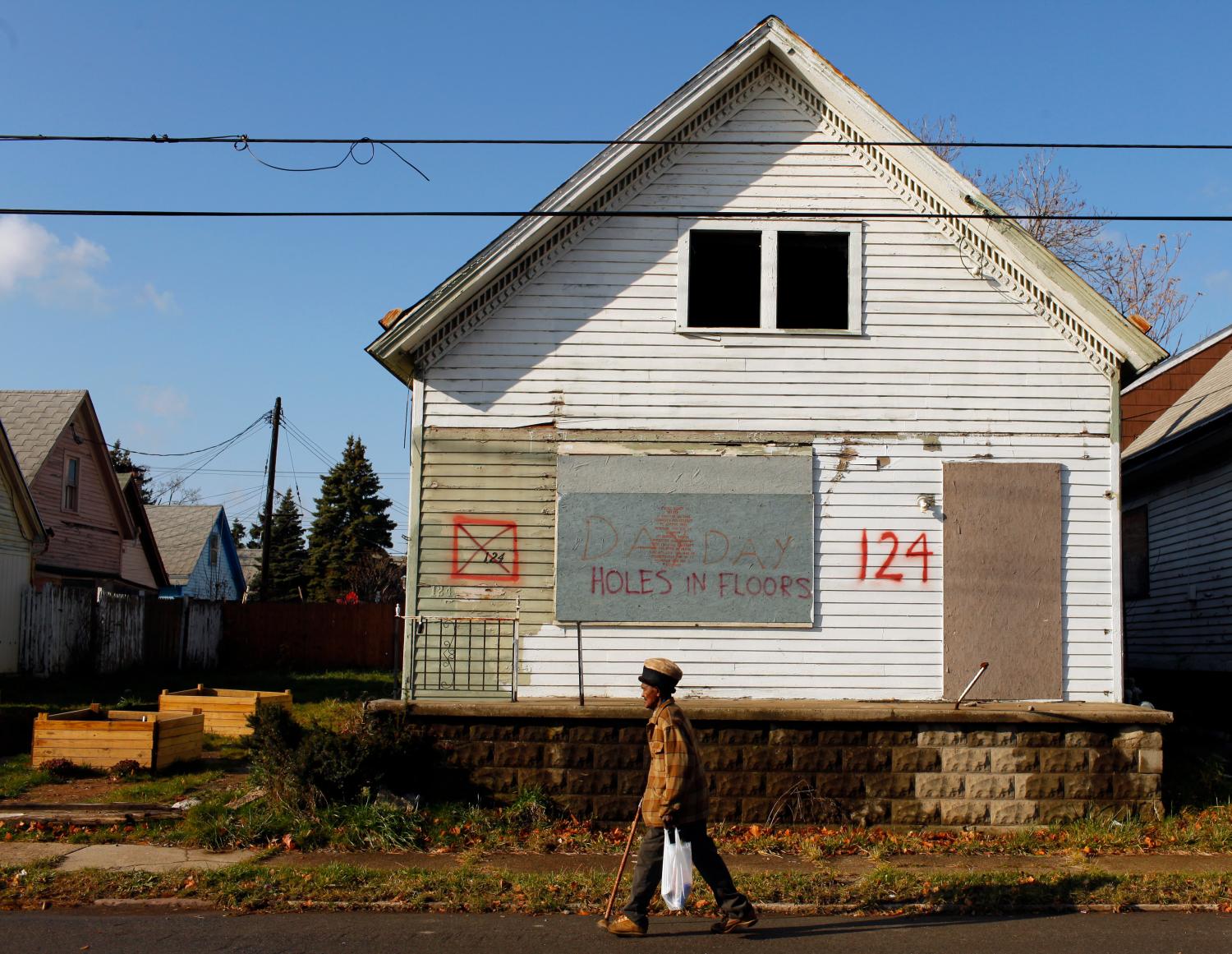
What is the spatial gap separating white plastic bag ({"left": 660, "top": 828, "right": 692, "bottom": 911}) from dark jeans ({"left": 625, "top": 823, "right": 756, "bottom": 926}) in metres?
0.13

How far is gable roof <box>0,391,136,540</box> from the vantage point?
2745 centimetres

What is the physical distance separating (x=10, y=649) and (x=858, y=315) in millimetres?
18943

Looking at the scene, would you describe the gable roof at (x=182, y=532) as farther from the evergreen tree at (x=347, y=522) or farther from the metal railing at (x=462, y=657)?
the metal railing at (x=462, y=657)

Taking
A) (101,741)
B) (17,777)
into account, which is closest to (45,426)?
(101,741)

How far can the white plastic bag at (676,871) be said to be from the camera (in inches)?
268

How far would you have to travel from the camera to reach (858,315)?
1122cm

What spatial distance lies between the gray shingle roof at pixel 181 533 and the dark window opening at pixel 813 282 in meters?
39.9

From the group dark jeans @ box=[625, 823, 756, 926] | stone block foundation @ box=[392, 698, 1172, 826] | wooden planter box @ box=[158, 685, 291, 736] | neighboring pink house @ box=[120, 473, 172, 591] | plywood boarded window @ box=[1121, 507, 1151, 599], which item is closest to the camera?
dark jeans @ box=[625, 823, 756, 926]

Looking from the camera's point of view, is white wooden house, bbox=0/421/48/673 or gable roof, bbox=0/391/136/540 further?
gable roof, bbox=0/391/136/540

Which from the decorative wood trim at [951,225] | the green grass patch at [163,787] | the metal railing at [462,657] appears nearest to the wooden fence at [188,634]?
the green grass patch at [163,787]

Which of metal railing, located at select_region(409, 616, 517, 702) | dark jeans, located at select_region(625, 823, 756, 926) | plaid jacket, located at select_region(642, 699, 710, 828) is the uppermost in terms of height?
metal railing, located at select_region(409, 616, 517, 702)

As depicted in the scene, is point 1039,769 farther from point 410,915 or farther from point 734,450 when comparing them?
point 410,915

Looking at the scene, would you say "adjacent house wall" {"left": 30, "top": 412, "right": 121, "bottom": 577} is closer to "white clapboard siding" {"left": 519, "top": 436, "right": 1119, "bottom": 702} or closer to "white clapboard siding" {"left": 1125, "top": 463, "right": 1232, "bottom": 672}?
"white clapboard siding" {"left": 519, "top": 436, "right": 1119, "bottom": 702}

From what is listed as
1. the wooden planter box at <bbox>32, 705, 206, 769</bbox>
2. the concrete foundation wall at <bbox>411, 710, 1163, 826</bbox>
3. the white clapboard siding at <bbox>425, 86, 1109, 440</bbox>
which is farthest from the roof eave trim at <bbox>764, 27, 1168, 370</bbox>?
the wooden planter box at <bbox>32, 705, 206, 769</bbox>
